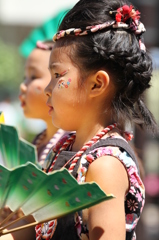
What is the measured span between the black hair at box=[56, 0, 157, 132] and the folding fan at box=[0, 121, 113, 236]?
41 cm

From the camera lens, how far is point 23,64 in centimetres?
800

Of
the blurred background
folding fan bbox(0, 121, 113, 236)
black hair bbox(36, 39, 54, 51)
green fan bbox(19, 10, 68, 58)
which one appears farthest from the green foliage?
folding fan bbox(0, 121, 113, 236)

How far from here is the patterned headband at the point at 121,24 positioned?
144 cm

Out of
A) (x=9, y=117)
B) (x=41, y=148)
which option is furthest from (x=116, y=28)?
(x=9, y=117)

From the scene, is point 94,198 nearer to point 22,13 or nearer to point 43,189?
point 43,189

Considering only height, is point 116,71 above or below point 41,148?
above

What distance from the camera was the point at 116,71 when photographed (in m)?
1.47

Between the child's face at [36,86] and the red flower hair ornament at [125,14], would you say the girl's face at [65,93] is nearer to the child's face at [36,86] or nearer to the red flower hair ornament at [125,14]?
the red flower hair ornament at [125,14]

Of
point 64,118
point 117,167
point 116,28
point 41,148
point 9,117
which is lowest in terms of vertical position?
point 9,117

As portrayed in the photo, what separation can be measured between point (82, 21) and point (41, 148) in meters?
1.16

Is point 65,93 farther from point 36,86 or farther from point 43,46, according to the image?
point 43,46

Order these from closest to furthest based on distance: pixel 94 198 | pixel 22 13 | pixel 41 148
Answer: pixel 94 198 < pixel 41 148 < pixel 22 13

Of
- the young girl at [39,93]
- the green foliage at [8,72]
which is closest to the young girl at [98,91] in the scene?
the young girl at [39,93]

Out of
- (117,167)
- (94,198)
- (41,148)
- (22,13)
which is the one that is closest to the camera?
(94,198)
